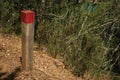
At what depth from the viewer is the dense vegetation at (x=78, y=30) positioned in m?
4.48

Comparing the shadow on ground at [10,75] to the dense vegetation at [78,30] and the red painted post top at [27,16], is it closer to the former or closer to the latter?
the red painted post top at [27,16]

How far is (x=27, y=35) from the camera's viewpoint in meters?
3.64

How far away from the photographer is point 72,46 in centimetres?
462

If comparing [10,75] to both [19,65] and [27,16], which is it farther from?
[27,16]

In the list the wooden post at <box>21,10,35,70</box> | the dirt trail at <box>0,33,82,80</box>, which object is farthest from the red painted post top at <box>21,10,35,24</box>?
the dirt trail at <box>0,33,82,80</box>

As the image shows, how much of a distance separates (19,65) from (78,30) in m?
1.26

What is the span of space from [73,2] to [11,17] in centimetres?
118

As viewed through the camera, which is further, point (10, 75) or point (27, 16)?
point (10, 75)

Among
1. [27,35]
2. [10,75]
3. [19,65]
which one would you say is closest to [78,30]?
[19,65]

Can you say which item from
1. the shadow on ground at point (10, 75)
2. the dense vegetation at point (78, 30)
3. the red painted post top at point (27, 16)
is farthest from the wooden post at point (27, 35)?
the dense vegetation at point (78, 30)

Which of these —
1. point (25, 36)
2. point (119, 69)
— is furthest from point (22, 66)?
point (119, 69)

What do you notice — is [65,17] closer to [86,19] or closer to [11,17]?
[86,19]

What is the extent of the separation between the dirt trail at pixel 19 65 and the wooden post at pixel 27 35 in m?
0.17

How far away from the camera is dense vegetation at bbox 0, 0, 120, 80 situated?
4.48 m
